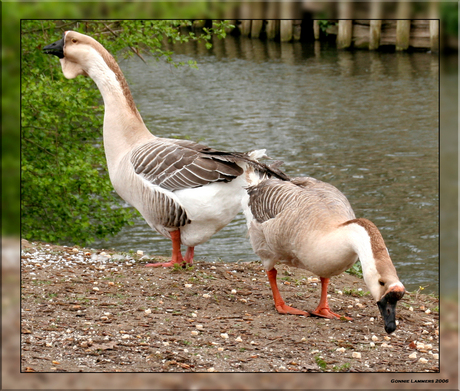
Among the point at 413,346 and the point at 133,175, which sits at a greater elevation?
the point at 133,175

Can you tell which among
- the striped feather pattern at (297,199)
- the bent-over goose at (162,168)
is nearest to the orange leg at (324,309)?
the striped feather pattern at (297,199)

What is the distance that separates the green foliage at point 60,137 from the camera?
24.3 feet

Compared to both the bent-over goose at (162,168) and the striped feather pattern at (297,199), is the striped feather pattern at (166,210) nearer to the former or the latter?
the bent-over goose at (162,168)

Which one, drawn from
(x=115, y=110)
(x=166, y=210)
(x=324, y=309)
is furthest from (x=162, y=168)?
(x=324, y=309)

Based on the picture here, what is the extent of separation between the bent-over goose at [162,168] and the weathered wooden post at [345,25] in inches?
89.9

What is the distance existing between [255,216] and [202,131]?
864cm

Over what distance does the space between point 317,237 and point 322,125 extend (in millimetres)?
10815

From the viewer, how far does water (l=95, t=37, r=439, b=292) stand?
8.94 meters

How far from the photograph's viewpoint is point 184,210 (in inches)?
225

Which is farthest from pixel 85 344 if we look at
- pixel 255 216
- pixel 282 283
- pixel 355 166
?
pixel 355 166

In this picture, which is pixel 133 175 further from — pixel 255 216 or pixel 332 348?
pixel 332 348

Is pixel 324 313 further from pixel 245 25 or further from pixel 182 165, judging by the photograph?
pixel 245 25

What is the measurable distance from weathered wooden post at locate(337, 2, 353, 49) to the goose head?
346 cm

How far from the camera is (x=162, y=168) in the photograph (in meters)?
5.69
